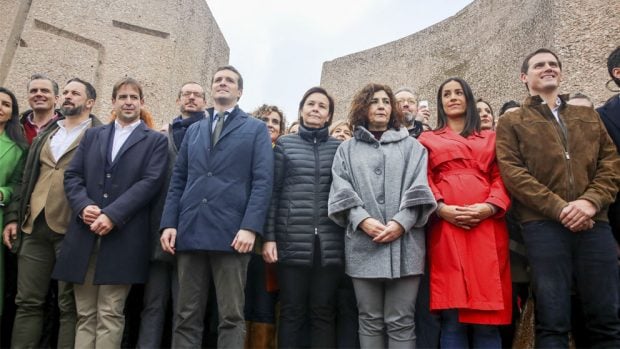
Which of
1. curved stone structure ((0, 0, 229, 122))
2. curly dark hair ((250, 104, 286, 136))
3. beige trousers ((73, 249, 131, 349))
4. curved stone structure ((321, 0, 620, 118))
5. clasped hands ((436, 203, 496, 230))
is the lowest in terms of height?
beige trousers ((73, 249, 131, 349))

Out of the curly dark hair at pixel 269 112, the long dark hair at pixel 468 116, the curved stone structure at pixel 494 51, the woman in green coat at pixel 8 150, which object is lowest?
the woman in green coat at pixel 8 150

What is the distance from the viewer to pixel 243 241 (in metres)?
2.87

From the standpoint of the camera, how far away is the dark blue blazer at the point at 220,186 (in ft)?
9.52

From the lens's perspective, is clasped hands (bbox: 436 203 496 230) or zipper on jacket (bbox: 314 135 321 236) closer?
clasped hands (bbox: 436 203 496 230)

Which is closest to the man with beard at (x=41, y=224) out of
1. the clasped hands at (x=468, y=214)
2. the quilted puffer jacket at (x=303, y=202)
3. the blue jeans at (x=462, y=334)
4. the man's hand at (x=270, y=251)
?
the man's hand at (x=270, y=251)

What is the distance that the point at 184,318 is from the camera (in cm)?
291

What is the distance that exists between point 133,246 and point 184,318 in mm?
613

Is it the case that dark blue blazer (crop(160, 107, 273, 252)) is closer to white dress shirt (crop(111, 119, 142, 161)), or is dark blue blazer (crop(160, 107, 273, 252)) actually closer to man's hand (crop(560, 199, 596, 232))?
white dress shirt (crop(111, 119, 142, 161))

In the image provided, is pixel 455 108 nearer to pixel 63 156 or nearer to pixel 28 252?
pixel 63 156

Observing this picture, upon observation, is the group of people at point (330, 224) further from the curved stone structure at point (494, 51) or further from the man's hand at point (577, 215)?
the curved stone structure at point (494, 51)

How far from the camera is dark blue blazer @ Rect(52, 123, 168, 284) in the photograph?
10.0 feet

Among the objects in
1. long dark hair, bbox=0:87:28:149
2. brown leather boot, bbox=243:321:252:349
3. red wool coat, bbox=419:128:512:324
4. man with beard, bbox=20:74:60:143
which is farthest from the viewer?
man with beard, bbox=20:74:60:143

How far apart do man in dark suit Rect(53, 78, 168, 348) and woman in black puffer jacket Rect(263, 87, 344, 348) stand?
88cm

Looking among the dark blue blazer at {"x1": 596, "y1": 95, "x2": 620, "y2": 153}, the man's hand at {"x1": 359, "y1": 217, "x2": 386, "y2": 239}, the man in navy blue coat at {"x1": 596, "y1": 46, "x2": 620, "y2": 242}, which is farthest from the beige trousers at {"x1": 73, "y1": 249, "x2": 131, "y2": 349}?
the dark blue blazer at {"x1": 596, "y1": 95, "x2": 620, "y2": 153}
